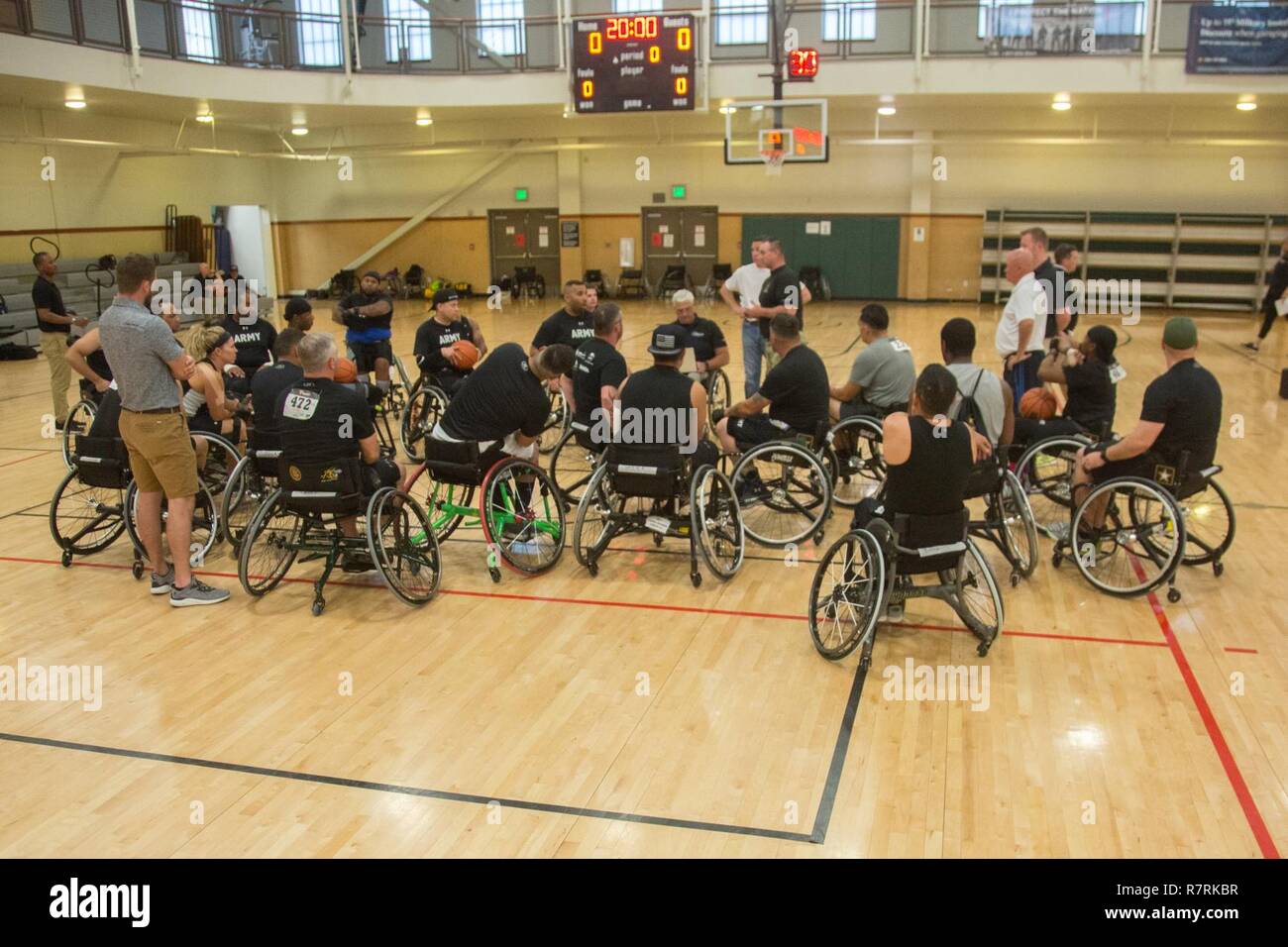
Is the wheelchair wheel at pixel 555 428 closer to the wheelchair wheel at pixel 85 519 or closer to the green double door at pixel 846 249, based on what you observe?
the wheelchair wheel at pixel 85 519

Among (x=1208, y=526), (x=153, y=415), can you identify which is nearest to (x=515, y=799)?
(x=153, y=415)

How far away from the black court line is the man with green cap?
1980mm

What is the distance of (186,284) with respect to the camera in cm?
1700

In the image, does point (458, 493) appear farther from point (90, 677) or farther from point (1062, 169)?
point (1062, 169)

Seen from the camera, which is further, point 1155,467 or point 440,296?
point 440,296

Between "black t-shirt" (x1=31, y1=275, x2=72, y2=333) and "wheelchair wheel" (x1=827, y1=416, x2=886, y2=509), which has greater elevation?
"black t-shirt" (x1=31, y1=275, x2=72, y2=333)

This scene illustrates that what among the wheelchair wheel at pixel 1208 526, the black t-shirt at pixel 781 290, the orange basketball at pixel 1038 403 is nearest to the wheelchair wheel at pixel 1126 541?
the wheelchair wheel at pixel 1208 526

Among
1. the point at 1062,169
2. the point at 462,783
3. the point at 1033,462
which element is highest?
the point at 1062,169

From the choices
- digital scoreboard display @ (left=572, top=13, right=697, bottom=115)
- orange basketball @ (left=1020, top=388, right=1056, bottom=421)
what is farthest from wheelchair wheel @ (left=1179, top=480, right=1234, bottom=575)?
digital scoreboard display @ (left=572, top=13, right=697, bottom=115)

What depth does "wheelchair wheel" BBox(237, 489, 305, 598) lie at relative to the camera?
4.57m

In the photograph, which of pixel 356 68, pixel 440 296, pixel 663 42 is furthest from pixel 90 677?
pixel 356 68

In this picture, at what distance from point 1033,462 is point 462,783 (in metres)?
3.82

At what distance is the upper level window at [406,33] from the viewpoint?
53.1 ft

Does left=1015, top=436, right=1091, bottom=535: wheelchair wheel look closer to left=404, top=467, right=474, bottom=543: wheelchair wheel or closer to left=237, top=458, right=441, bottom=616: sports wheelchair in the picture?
left=404, top=467, right=474, bottom=543: wheelchair wheel
